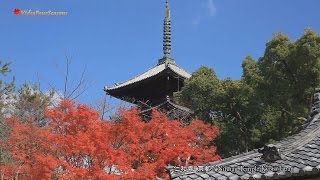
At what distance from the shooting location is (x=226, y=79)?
20.3m

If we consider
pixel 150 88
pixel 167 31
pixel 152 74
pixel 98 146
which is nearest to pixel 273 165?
pixel 98 146

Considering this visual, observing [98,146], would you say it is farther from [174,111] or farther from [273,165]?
[273,165]

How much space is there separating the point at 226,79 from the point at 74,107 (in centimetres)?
812

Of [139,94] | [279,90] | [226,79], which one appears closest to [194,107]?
[226,79]

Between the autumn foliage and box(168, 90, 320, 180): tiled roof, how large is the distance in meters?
8.22

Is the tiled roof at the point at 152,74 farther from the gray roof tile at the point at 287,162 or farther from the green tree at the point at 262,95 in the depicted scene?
the gray roof tile at the point at 287,162

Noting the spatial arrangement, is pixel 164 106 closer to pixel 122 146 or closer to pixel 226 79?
pixel 226 79

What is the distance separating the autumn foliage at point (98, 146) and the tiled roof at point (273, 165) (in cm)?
822

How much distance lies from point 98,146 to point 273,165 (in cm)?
946

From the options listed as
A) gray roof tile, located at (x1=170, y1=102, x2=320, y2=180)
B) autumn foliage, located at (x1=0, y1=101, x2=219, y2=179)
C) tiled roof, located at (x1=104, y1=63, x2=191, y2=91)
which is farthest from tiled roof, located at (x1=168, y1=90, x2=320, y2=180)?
tiled roof, located at (x1=104, y1=63, x2=191, y2=91)

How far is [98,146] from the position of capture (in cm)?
1430

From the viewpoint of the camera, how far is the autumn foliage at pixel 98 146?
1400cm

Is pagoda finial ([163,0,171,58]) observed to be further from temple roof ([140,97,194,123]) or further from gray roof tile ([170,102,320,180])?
gray roof tile ([170,102,320,180])

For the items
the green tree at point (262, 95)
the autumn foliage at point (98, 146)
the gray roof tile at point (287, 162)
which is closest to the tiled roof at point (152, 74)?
the green tree at point (262, 95)
